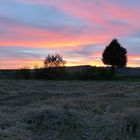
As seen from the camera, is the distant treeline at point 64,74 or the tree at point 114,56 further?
the tree at point 114,56

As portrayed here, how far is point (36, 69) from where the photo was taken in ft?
215

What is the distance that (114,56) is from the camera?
8981 cm

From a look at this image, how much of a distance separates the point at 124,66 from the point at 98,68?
25294mm

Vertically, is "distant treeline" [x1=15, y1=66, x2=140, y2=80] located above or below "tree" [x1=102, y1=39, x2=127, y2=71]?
below

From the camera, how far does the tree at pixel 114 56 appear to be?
89.8m

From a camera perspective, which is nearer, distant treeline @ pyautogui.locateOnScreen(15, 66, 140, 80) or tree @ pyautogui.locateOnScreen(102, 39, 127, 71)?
distant treeline @ pyautogui.locateOnScreen(15, 66, 140, 80)

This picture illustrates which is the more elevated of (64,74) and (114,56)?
(114,56)

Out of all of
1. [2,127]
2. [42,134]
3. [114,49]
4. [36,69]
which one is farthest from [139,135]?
[114,49]

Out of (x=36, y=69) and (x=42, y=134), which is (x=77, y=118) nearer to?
(x=42, y=134)

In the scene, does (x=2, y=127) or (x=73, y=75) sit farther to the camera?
(x=73, y=75)

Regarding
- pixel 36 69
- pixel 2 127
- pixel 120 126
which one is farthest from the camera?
pixel 36 69

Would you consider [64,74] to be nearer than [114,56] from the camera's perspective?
Yes

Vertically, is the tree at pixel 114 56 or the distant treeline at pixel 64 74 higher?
the tree at pixel 114 56

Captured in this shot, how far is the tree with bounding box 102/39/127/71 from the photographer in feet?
294
